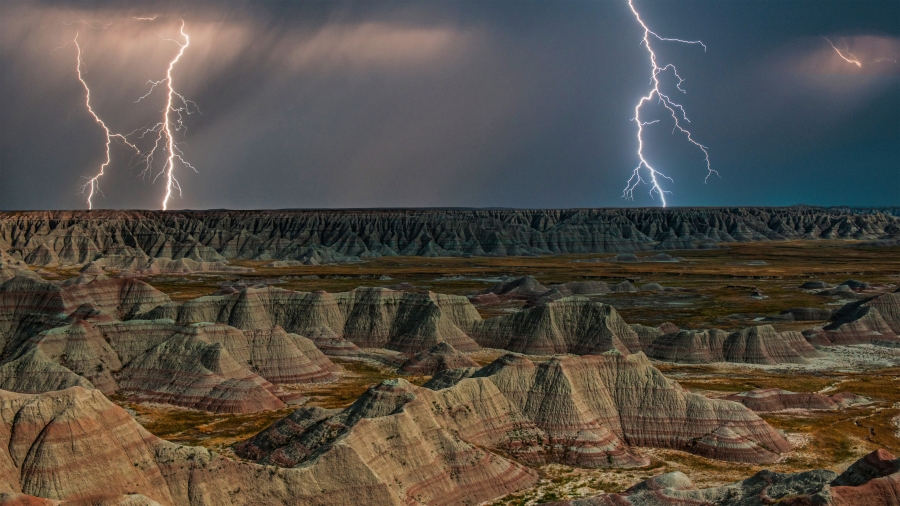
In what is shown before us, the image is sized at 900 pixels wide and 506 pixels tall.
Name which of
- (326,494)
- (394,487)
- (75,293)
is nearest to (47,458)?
(326,494)

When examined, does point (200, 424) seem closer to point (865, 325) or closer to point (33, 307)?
point (33, 307)

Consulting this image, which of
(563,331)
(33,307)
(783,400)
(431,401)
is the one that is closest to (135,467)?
(431,401)

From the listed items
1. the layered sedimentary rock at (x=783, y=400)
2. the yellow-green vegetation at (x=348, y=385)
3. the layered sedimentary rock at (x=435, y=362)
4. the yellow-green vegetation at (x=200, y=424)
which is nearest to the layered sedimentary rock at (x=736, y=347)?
the layered sedimentary rock at (x=783, y=400)

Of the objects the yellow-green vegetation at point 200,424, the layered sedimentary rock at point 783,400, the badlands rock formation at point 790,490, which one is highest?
the yellow-green vegetation at point 200,424

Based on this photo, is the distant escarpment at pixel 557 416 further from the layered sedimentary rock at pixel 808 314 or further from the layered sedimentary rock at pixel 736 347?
the layered sedimentary rock at pixel 808 314

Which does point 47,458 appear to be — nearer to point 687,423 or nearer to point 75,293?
point 687,423

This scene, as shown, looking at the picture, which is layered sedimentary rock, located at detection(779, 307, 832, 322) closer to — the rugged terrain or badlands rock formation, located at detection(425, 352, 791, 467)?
the rugged terrain

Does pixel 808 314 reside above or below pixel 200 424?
above
